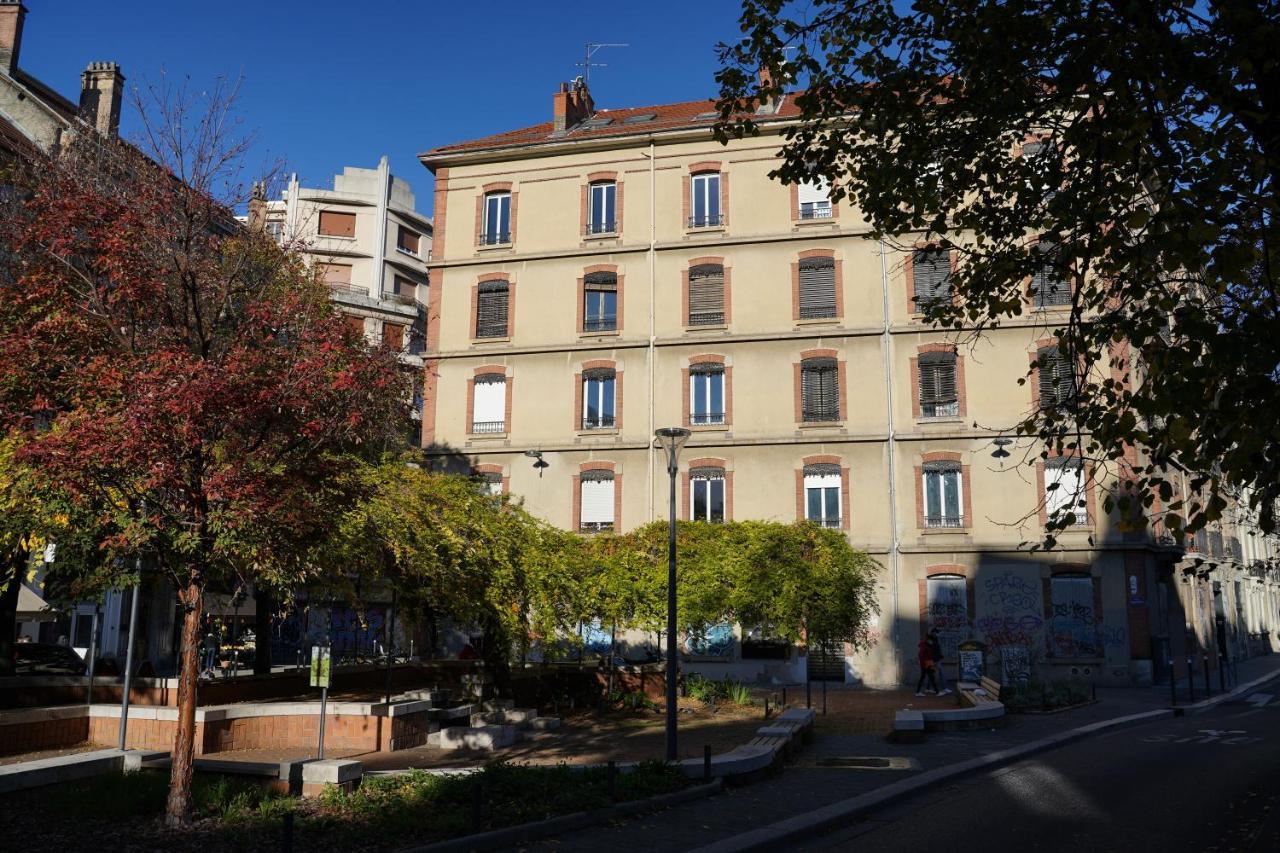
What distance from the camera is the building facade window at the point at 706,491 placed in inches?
1265

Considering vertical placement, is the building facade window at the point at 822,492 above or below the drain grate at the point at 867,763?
above

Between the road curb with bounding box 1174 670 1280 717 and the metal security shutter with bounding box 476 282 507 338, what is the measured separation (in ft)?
75.2

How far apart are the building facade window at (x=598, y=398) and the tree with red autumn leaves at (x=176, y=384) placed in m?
22.0

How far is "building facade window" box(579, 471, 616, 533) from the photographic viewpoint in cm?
3269

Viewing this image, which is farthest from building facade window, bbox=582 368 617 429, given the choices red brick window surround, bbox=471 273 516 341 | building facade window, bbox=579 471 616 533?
red brick window surround, bbox=471 273 516 341

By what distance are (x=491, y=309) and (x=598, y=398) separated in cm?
513

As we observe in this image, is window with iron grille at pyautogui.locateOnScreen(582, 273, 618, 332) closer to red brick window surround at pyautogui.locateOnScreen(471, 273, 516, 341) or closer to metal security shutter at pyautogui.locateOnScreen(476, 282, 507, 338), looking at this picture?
red brick window surround at pyautogui.locateOnScreen(471, 273, 516, 341)

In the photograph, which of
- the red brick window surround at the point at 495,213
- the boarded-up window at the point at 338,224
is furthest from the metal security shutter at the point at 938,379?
the boarded-up window at the point at 338,224

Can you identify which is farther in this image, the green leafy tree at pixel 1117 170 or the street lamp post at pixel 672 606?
the street lamp post at pixel 672 606

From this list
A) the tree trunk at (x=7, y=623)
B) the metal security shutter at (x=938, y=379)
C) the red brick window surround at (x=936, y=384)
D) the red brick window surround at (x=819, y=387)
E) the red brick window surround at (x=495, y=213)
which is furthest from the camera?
the red brick window surround at (x=495, y=213)

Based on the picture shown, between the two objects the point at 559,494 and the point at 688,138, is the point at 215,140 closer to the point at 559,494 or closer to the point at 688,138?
the point at 559,494

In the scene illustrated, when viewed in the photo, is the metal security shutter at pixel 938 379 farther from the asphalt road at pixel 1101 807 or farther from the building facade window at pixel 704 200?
the asphalt road at pixel 1101 807

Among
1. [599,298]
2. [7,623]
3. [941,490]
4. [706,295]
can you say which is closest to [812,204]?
[706,295]

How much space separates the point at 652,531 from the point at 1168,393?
19795mm
